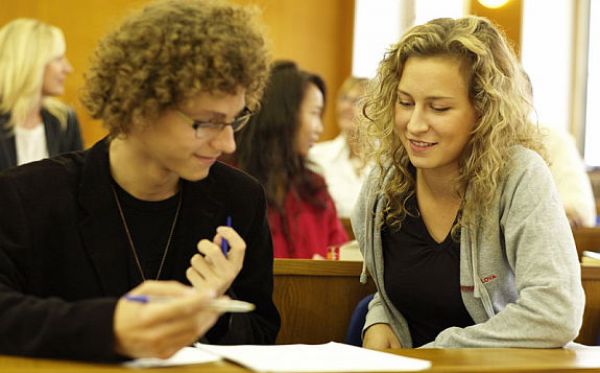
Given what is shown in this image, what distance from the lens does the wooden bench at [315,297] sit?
10.1ft

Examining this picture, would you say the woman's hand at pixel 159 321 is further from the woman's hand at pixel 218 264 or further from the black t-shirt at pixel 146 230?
the black t-shirt at pixel 146 230

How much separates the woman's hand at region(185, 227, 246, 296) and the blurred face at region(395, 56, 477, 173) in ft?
2.18

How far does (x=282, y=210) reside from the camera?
4.56m

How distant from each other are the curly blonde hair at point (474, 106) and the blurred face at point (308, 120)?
1883mm

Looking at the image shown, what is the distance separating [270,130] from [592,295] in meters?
1.91

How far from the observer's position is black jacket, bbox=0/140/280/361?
7.29ft

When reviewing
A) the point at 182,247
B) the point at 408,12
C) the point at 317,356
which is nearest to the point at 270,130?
the point at 182,247

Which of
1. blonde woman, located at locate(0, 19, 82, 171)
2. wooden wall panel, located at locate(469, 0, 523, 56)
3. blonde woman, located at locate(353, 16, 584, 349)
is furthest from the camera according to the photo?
wooden wall panel, located at locate(469, 0, 523, 56)

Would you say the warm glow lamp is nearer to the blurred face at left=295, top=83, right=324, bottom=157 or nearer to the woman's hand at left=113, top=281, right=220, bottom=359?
the blurred face at left=295, top=83, right=324, bottom=157

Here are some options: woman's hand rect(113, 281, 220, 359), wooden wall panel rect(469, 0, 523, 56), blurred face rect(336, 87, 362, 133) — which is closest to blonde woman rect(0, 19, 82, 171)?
blurred face rect(336, 87, 362, 133)

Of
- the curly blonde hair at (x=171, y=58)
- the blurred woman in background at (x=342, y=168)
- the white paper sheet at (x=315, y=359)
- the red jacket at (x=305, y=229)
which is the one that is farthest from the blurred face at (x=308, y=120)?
the white paper sheet at (x=315, y=359)

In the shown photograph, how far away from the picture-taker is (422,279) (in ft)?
8.70

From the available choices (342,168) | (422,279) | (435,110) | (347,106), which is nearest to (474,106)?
(435,110)

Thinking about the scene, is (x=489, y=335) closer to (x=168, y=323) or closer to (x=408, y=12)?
(x=168, y=323)
